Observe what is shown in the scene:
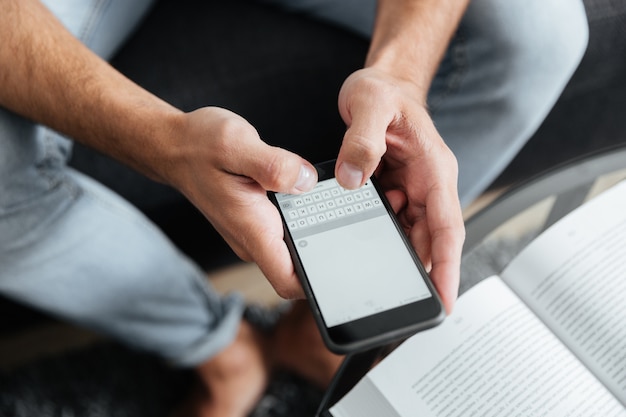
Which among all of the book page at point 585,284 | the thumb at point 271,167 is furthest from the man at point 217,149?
the book page at point 585,284

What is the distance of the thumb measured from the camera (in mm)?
451

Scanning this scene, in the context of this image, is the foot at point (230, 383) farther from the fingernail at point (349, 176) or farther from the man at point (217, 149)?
the fingernail at point (349, 176)

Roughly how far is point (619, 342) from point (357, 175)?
270 mm

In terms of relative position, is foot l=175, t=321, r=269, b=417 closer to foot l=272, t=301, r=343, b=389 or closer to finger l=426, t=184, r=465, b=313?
foot l=272, t=301, r=343, b=389

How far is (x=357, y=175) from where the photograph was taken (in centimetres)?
48

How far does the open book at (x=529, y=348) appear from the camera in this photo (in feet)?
1.53

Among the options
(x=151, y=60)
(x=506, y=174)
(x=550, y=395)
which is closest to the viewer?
(x=550, y=395)

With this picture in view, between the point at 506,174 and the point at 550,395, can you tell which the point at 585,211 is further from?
the point at 506,174

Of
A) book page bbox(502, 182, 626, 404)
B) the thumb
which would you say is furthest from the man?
book page bbox(502, 182, 626, 404)

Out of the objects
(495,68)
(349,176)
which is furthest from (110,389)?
(495,68)

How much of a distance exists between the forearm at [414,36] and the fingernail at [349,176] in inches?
6.3

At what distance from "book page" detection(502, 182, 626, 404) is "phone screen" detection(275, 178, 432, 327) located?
0.42 ft

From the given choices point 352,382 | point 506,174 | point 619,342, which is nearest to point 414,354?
point 352,382

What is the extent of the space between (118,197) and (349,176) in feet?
1.04
